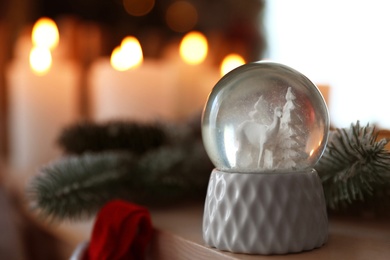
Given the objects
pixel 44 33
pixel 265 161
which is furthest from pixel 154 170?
pixel 44 33

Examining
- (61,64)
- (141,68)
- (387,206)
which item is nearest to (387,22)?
(387,206)

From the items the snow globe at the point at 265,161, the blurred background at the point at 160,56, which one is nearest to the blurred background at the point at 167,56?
the blurred background at the point at 160,56

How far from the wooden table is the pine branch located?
23 millimetres

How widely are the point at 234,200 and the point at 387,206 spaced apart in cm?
13

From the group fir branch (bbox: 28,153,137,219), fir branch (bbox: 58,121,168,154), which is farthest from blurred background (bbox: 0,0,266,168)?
fir branch (bbox: 28,153,137,219)

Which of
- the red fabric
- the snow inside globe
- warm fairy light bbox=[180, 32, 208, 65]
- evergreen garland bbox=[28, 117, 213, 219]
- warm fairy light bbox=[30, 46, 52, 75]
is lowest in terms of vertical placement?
the red fabric

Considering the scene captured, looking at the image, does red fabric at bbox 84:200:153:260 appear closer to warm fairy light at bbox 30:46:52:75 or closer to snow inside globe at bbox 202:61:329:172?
snow inside globe at bbox 202:61:329:172

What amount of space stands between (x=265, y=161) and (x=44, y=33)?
2.44 ft

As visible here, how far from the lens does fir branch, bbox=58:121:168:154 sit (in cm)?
62

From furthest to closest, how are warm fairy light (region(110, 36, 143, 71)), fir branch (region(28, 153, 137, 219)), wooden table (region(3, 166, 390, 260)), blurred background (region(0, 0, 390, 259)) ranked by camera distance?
warm fairy light (region(110, 36, 143, 71)), blurred background (region(0, 0, 390, 259)), fir branch (region(28, 153, 137, 219)), wooden table (region(3, 166, 390, 260))

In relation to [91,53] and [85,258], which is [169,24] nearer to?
[91,53]

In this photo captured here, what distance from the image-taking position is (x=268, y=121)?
14.6 inches

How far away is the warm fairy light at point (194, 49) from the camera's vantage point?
0.94 metres

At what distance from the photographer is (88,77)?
1.07m
